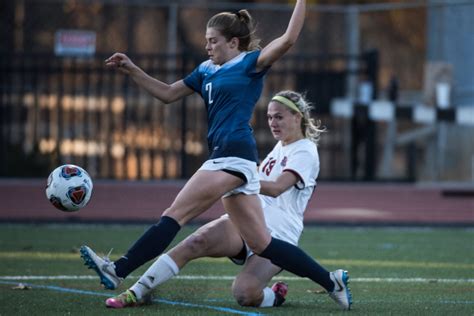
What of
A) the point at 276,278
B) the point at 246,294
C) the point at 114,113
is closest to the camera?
the point at 246,294

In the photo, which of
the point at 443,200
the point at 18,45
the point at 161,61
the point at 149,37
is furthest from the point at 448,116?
the point at 18,45

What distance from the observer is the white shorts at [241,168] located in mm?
6934

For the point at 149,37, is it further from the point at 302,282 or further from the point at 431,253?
the point at 302,282

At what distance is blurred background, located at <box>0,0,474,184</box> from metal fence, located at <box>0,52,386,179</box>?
0.07 feet

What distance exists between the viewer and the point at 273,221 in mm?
7598

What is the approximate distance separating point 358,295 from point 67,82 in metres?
12.4

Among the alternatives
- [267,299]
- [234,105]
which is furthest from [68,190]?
[267,299]

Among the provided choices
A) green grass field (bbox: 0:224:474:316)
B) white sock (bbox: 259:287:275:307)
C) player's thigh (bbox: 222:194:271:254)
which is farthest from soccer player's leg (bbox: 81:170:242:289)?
white sock (bbox: 259:287:275:307)

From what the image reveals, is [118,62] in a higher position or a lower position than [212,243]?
higher

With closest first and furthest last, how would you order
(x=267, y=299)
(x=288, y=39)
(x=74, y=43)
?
(x=288, y=39) < (x=267, y=299) < (x=74, y=43)

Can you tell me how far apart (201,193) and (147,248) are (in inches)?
17.7

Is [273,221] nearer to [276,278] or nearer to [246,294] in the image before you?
[246,294]

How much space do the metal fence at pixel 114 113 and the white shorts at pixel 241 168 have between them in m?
12.1

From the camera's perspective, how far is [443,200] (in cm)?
1798
